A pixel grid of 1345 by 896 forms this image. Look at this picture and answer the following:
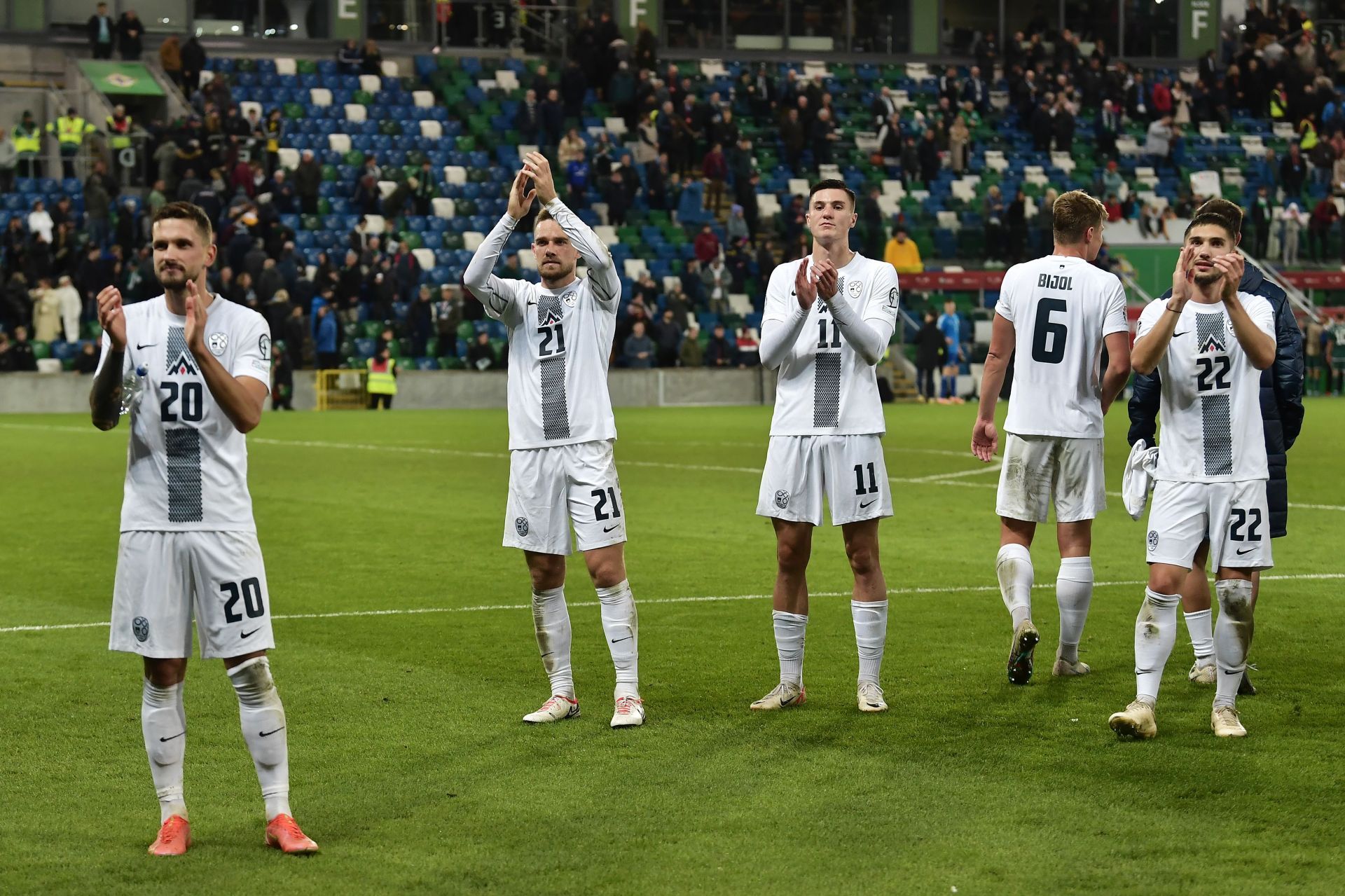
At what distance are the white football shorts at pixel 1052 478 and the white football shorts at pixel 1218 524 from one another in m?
1.20

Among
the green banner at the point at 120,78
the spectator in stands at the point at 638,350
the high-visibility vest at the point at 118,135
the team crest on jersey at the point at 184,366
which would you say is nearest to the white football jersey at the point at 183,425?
the team crest on jersey at the point at 184,366

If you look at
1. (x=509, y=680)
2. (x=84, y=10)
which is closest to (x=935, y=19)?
(x=84, y=10)

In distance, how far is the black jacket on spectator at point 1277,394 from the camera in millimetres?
7332

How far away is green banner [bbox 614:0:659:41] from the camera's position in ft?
141

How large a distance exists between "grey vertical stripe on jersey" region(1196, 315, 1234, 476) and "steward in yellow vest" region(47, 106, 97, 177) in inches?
1219

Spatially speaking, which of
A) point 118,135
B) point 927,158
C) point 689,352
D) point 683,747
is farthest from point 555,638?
point 927,158

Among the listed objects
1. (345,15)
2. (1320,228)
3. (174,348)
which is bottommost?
(174,348)

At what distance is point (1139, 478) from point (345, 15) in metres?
36.3

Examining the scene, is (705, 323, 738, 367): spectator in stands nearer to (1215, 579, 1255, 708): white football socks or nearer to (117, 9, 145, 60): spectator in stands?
(117, 9, 145, 60): spectator in stands

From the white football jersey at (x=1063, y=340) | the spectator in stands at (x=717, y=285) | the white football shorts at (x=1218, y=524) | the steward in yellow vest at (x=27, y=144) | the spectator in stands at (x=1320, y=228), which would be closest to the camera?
the white football shorts at (x=1218, y=524)

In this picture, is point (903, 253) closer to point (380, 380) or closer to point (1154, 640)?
point (380, 380)

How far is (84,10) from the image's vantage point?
3909 centimetres

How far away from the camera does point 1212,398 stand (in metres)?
6.80

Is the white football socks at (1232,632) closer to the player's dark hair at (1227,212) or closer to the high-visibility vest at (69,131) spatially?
the player's dark hair at (1227,212)
